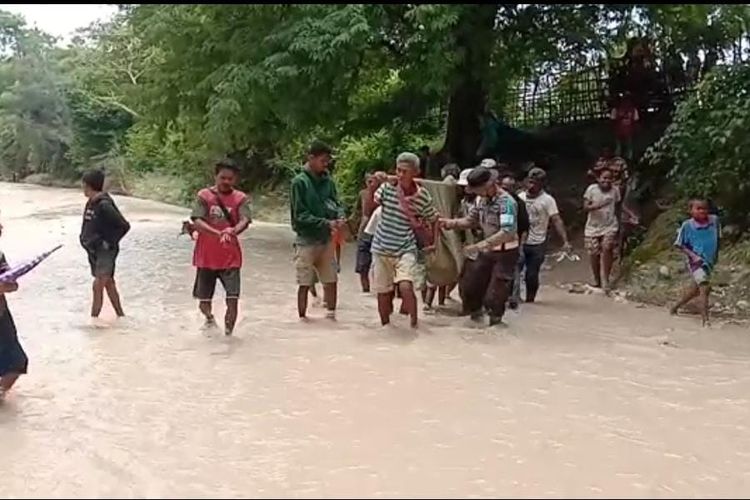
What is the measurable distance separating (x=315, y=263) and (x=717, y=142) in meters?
4.78

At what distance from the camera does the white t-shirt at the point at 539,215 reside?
1023 centimetres

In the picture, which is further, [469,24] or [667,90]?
[667,90]

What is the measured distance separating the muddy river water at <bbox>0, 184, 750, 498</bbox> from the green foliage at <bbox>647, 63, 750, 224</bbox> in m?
1.85

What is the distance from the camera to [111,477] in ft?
16.2

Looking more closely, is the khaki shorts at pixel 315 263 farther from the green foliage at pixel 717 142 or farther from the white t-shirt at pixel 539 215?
the green foliage at pixel 717 142

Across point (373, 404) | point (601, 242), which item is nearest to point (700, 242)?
point (601, 242)

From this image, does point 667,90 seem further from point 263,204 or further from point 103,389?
point 263,204

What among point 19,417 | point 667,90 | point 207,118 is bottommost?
Answer: point 19,417

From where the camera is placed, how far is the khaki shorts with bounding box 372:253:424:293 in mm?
8148

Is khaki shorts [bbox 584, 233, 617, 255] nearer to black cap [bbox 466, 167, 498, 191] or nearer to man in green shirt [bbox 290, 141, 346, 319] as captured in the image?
black cap [bbox 466, 167, 498, 191]

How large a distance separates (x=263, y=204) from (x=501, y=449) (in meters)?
21.5

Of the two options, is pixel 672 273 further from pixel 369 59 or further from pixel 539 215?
pixel 369 59

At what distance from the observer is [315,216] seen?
→ 8383 mm

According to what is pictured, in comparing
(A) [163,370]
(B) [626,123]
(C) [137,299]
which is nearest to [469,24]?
(B) [626,123]
